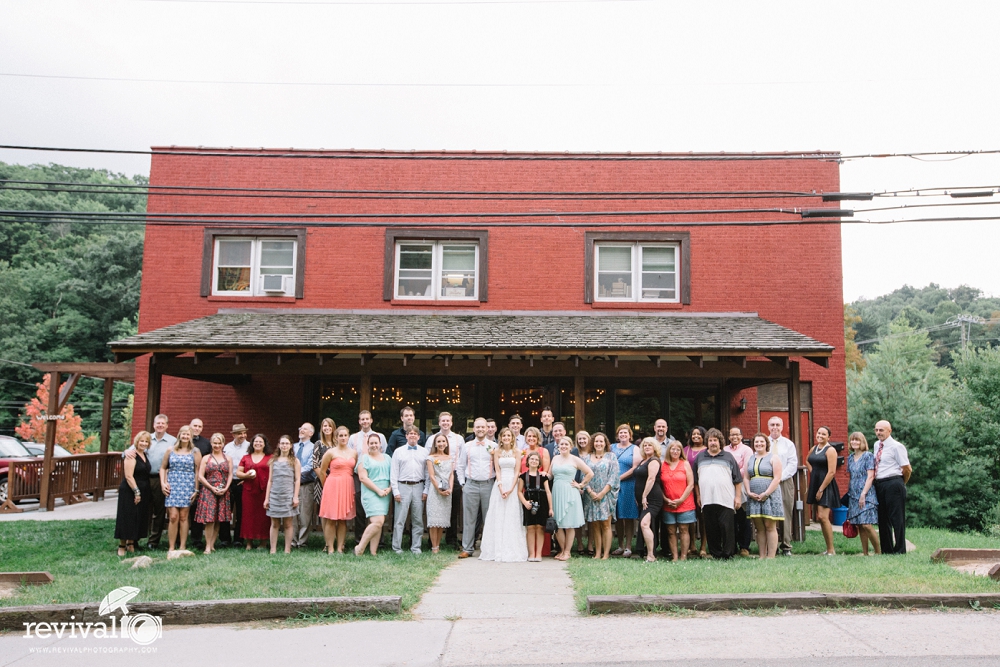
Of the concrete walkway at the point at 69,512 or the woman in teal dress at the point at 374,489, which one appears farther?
the concrete walkway at the point at 69,512

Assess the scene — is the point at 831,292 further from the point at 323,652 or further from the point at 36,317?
the point at 36,317

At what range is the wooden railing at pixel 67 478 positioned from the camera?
54.6 ft

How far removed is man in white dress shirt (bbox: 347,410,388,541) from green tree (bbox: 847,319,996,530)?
14311 mm

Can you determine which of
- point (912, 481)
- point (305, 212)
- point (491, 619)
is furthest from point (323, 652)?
point (912, 481)

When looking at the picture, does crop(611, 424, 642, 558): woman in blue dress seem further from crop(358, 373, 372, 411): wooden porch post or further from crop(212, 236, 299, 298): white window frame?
crop(212, 236, 299, 298): white window frame

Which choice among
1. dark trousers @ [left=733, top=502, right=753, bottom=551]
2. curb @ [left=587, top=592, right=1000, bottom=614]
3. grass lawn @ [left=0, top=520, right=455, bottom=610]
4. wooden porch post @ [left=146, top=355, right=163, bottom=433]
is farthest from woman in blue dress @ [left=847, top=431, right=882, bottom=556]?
wooden porch post @ [left=146, top=355, right=163, bottom=433]

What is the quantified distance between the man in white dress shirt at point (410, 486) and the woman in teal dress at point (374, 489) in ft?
0.44

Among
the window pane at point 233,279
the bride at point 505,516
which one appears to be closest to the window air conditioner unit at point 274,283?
the window pane at point 233,279

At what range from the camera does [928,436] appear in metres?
20.6

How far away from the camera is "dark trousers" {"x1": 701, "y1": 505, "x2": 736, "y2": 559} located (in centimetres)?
1066

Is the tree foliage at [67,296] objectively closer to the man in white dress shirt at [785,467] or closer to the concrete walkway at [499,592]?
the concrete walkway at [499,592]

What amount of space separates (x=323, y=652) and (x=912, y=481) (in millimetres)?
18460

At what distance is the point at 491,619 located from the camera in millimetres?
7172

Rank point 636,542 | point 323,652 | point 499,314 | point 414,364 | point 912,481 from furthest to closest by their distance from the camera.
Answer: point 912,481 → point 499,314 → point 414,364 → point 636,542 → point 323,652
